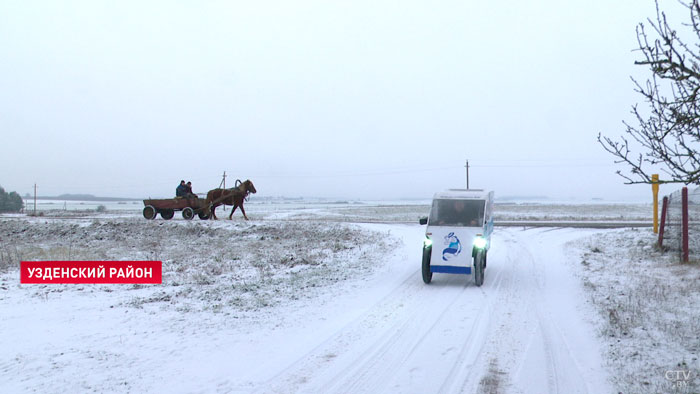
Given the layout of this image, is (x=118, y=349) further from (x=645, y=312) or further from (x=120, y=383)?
(x=645, y=312)

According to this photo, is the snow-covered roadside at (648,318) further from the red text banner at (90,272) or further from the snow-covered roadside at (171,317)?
the red text banner at (90,272)

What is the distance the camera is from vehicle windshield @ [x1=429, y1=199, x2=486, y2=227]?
503 inches

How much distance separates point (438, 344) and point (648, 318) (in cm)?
393

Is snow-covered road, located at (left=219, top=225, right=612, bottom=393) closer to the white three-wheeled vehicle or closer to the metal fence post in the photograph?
the white three-wheeled vehicle

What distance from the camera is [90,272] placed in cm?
1429

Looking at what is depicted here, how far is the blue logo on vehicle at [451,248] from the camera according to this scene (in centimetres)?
1231

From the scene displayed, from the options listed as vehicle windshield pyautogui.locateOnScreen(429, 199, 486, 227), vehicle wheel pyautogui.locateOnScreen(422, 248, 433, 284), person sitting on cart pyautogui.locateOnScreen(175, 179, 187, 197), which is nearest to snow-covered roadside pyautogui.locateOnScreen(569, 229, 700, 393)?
vehicle windshield pyautogui.locateOnScreen(429, 199, 486, 227)

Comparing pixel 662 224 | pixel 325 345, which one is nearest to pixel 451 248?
pixel 325 345

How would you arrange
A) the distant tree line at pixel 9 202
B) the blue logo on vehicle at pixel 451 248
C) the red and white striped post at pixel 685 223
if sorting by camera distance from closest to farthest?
1. the blue logo on vehicle at pixel 451 248
2. the red and white striped post at pixel 685 223
3. the distant tree line at pixel 9 202

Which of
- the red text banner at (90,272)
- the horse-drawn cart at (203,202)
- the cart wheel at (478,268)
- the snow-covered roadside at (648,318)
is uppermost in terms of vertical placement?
the horse-drawn cart at (203,202)

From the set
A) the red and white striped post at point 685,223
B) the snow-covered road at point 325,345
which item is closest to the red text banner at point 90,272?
the snow-covered road at point 325,345

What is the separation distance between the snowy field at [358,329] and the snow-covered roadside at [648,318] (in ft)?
0.13

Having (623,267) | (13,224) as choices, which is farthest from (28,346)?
(13,224)

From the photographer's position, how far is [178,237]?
2478cm
